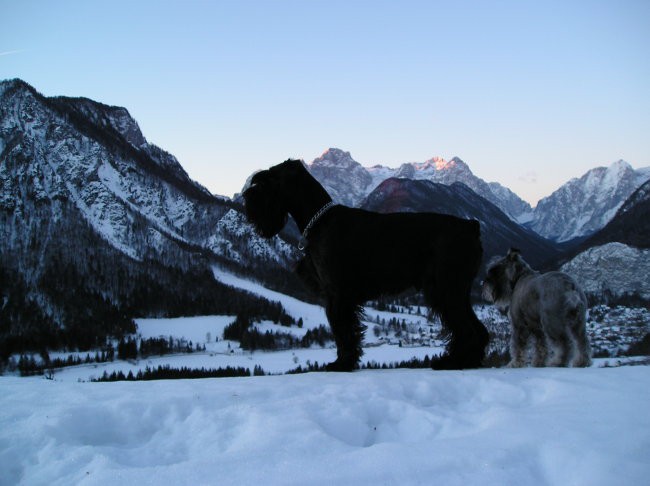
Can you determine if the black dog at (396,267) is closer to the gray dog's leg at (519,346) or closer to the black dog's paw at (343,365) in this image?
the black dog's paw at (343,365)

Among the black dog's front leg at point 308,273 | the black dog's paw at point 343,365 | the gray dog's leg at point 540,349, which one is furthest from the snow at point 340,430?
the gray dog's leg at point 540,349

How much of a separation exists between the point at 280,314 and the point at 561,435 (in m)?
179

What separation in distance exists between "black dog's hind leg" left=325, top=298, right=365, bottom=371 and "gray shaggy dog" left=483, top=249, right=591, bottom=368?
2.81m

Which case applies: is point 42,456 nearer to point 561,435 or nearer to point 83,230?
point 561,435

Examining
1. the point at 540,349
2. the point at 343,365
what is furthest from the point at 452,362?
the point at 540,349

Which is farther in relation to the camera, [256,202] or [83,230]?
[83,230]

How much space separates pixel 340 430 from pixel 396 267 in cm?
316

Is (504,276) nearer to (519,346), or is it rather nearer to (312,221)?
(519,346)

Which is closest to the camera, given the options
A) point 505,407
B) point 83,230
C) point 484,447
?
point 484,447

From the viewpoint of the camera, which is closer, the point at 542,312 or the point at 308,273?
the point at 308,273

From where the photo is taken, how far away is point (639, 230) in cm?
18500

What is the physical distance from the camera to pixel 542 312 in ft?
24.2

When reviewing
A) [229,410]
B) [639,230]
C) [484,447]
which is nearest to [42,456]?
[229,410]

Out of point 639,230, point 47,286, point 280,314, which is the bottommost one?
point 280,314
